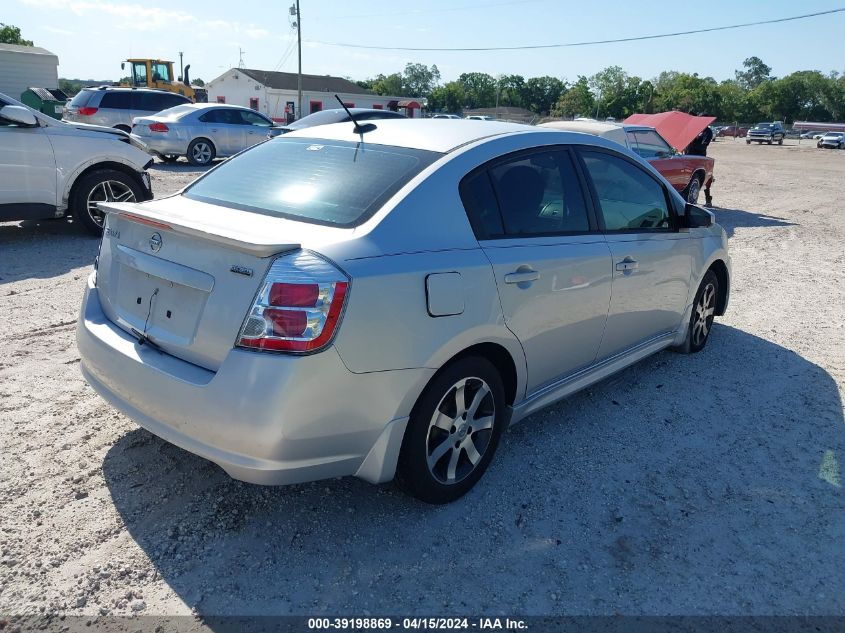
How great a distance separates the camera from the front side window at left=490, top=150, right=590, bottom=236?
3.42m

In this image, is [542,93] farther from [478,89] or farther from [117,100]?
[117,100]

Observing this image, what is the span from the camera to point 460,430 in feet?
10.5

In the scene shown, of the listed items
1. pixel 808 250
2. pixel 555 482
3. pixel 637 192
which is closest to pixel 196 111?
pixel 808 250

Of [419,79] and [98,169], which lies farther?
[419,79]

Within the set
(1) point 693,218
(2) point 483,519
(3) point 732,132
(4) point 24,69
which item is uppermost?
(4) point 24,69

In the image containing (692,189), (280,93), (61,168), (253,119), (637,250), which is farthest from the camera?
(280,93)

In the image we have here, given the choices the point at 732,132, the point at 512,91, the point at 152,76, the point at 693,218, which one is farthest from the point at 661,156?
the point at 512,91

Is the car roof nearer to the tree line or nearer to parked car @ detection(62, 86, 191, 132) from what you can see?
parked car @ detection(62, 86, 191, 132)

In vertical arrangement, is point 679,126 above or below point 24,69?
below

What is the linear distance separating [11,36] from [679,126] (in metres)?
81.8

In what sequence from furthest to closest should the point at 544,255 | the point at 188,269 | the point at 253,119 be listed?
the point at 253,119 < the point at 544,255 < the point at 188,269

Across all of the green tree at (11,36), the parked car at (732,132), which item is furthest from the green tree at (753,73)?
the green tree at (11,36)

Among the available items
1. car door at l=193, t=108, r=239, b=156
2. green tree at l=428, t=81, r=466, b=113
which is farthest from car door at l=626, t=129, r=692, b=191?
green tree at l=428, t=81, r=466, b=113

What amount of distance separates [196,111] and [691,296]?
49.9 ft
